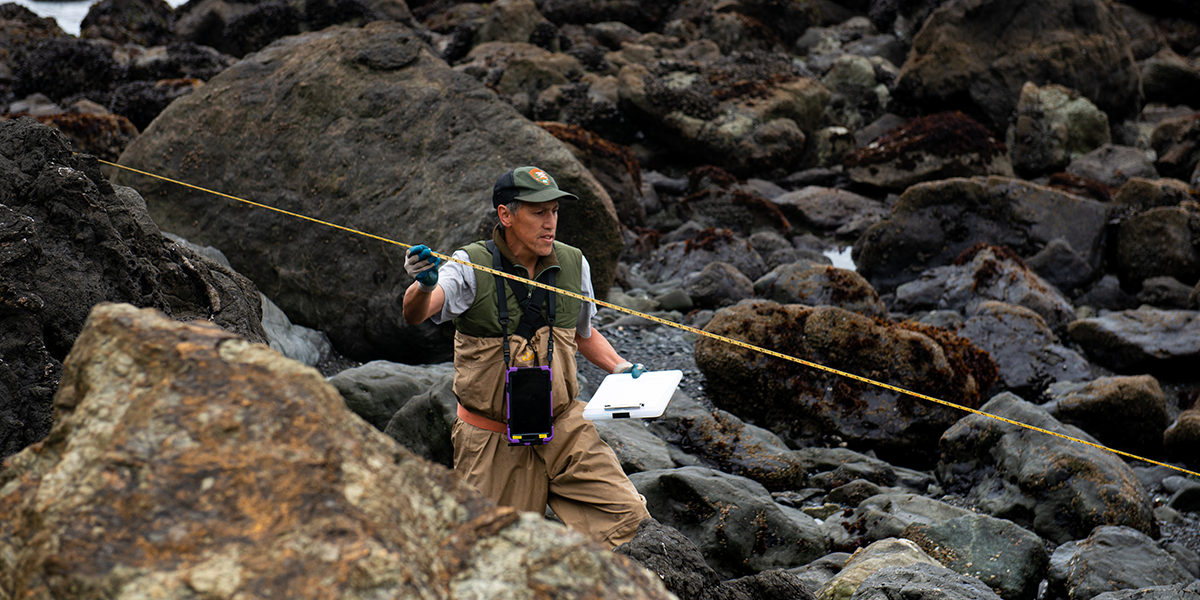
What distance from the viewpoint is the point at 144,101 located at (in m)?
18.1

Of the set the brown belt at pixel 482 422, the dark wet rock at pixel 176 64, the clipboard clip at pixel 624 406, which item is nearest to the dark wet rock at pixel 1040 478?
the clipboard clip at pixel 624 406

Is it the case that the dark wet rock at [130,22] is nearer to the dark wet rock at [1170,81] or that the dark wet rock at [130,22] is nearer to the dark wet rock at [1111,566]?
the dark wet rock at [1111,566]

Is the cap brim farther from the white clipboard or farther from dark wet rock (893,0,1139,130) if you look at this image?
dark wet rock (893,0,1139,130)

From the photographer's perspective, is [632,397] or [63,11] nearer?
[632,397]

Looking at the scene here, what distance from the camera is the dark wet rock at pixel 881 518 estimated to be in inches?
233

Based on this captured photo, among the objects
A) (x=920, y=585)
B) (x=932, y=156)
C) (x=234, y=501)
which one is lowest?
(x=932, y=156)

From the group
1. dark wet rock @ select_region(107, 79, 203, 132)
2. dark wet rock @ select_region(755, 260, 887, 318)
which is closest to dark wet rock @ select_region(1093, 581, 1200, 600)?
dark wet rock @ select_region(755, 260, 887, 318)

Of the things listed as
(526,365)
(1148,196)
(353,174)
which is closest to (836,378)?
(526,365)

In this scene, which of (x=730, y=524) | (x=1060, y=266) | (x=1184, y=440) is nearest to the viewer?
(x=730, y=524)

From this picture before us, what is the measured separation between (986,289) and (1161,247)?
3952 mm

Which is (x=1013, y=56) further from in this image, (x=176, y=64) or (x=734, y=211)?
(x=176, y=64)

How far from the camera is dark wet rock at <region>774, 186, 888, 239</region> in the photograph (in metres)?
16.7

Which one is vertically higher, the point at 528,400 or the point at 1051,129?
the point at 528,400

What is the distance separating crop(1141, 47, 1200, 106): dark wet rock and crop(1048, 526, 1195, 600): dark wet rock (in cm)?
2517
